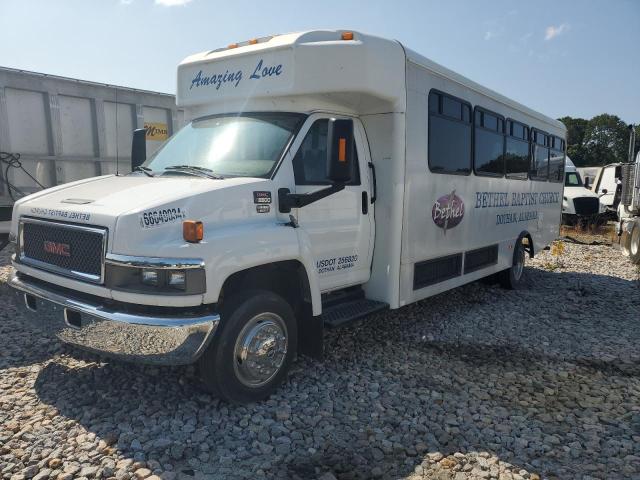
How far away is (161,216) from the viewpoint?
11.0ft

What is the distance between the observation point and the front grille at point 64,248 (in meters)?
3.44

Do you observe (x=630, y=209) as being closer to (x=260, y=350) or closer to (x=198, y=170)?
(x=260, y=350)

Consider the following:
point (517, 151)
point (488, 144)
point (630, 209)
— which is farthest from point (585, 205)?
point (488, 144)

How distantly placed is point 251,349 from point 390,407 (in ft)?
4.00

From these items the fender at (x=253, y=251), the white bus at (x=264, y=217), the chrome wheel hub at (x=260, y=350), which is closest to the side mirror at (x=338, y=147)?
the white bus at (x=264, y=217)

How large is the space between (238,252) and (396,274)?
6.80ft

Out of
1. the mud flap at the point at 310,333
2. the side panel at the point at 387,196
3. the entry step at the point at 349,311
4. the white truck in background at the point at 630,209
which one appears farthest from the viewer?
the white truck in background at the point at 630,209

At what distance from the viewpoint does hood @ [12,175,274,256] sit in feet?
10.8

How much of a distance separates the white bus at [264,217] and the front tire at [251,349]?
1 cm

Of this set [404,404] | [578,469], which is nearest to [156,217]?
[404,404]

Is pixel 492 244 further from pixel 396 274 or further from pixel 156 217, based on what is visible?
pixel 156 217

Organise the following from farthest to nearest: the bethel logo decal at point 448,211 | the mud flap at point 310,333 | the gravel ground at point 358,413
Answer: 1. the bethel logo decal at point 448,211
2. the mud flap at point 310,333
3. the gravel ground at point 358,413

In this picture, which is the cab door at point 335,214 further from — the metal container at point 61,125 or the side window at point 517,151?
the metal container at point 61,125

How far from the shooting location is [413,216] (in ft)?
17.4
